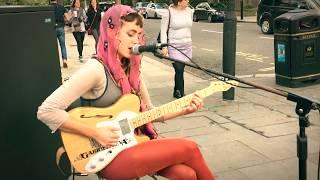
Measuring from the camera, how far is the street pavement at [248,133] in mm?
4309

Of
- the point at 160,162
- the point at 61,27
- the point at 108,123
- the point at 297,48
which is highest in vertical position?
the point at 61,27

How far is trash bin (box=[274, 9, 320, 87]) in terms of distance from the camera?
770 cm

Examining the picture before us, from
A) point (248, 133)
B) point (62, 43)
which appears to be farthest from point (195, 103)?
point (62, 43)

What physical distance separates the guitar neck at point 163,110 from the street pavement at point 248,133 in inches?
58.2

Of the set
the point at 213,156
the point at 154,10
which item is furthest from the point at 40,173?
the point at 154,10

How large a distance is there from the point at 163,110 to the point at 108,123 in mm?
342

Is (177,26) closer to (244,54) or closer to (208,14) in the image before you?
(244,54)

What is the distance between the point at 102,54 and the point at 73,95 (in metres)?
0.34

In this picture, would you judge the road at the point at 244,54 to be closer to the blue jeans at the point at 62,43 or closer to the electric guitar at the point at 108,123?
the blue jeans at the point at 62,43

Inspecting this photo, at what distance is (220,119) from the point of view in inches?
236

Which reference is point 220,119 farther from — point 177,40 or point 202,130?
point 177,40

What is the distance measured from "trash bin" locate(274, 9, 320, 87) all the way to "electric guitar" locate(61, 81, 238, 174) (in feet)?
17.4

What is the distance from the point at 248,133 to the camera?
5359mm

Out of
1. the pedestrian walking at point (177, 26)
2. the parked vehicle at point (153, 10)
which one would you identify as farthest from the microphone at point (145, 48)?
the parked vehicle at point (153, 10)
